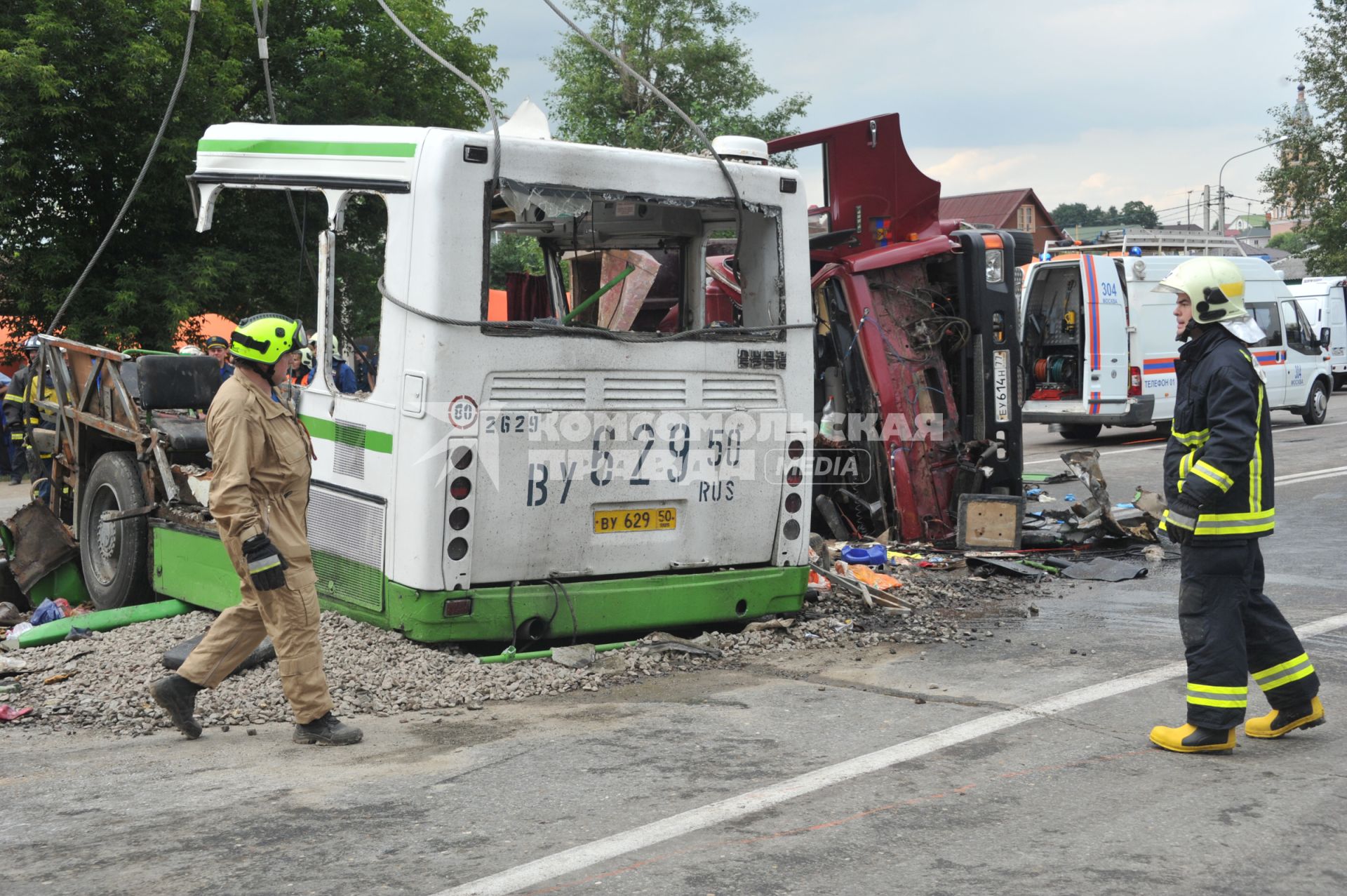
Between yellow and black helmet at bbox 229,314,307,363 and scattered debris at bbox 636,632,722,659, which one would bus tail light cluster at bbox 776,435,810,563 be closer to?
scattered debris at bbox 636,632,722,659

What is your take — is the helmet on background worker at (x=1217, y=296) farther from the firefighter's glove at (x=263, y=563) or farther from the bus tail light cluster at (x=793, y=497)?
the firefighter's glove at (x=263, y=563)

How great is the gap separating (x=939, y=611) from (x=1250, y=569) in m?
3.46

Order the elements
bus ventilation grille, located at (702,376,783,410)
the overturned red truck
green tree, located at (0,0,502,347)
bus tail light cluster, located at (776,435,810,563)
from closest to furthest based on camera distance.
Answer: bus ventilation grille, located at (702,376,783,410)
bus tail light cluster, located at (776,435,810,563)
the overturned red truck
green tree, located at (0,0,502,347)

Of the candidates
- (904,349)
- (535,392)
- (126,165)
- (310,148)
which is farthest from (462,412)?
(126,165)

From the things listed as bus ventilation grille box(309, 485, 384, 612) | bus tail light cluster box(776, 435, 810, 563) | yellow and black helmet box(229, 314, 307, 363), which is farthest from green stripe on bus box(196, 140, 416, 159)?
bus tail light cluster box(776, 435, 810, 563)

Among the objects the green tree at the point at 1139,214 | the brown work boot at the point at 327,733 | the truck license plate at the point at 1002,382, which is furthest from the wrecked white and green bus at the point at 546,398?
the green tree at the point at 1139,214

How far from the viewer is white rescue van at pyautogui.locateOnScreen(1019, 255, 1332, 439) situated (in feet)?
62.4

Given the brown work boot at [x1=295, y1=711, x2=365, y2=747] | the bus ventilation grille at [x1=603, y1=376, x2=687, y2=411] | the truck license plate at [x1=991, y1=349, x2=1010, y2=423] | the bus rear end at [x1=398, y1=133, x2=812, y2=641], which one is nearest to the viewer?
the brown work boot at [x1=295, y1=711, x2=365, y2=747]

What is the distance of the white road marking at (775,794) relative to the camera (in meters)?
3.91

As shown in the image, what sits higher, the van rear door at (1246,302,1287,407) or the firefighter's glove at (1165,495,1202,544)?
the van rear door at (1246,302,1287,407)

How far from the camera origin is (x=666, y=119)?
48.3 m

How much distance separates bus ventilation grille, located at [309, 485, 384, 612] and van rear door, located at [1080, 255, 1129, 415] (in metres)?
14.3

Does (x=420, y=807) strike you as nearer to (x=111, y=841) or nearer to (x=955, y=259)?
(x=111, y=841)

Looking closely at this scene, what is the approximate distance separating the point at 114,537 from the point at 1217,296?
22.5ft
